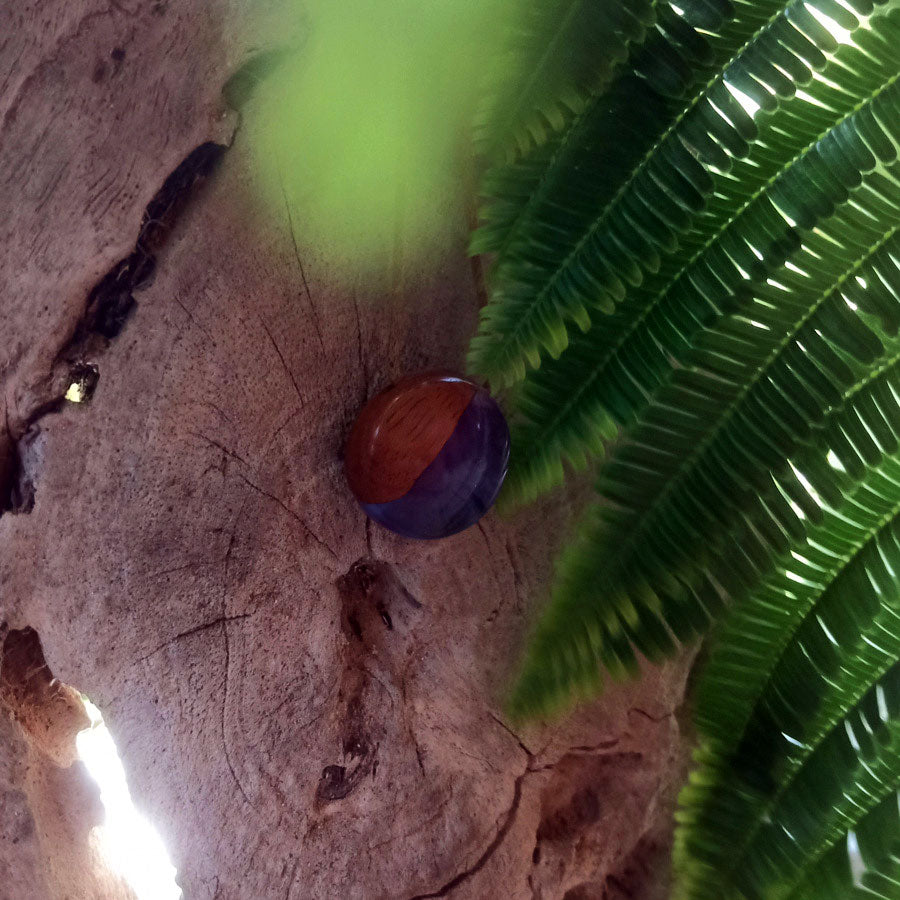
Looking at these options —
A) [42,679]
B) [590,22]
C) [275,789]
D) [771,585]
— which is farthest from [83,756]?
[590,22]

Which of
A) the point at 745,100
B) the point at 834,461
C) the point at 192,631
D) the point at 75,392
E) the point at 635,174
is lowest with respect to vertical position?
the point at 192,631

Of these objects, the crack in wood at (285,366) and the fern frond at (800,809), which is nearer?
the fern frond at (800,809)

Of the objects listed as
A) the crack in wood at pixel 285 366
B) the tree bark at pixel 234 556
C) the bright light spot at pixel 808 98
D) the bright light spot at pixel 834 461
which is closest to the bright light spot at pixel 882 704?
the bright light spot at pixel 834 461

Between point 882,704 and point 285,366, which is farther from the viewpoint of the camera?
point 285,366

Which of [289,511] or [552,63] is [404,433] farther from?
[552,63]

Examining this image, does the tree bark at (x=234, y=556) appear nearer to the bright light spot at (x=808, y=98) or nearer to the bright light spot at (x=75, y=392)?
the bright light spot at (x=75, y=392)

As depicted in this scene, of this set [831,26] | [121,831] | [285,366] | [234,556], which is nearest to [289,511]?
[234,556]
